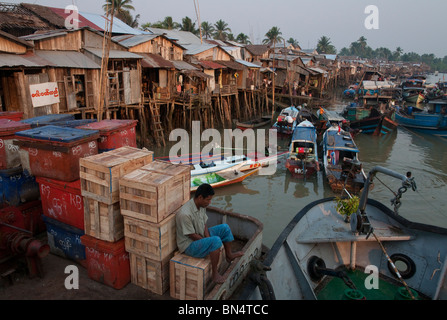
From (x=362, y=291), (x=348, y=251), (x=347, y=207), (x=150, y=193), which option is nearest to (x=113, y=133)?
(x=150, y=193)

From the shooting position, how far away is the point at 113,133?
5.59 m

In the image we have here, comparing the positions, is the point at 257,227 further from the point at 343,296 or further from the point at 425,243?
the point at 425,243

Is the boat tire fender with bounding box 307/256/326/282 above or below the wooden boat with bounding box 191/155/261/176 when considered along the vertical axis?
below

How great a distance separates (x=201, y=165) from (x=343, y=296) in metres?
9.07

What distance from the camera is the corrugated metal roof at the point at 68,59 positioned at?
13961 mm

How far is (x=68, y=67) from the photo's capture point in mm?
14234

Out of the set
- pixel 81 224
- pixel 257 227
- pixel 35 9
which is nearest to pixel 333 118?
pixel 257 227

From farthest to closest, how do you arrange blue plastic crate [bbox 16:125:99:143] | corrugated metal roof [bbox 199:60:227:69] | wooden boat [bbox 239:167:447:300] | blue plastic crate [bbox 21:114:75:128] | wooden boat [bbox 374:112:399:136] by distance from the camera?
wooden boat [bbox 374:112:399:136] → corrugated metal roof [bbox 199:60:227:69] → blue plastic crate [bbox 21:114:75:128] → wooden boat [bbox 239:167:447:300] → blue plastic crate [bbox 16:125:99:143]

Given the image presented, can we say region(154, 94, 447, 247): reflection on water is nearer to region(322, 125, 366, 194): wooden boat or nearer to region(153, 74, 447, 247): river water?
region(153, 74, 447, 247): river water

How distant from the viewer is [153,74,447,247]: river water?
40.1ft

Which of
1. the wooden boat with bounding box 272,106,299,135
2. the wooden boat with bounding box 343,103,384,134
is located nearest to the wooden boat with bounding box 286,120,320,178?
the wooden boat with bounding box 272,106,299,135

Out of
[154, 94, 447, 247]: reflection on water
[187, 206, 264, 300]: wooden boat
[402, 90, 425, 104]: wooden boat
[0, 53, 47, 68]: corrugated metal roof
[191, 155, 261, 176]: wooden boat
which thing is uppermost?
[0, 53, 47, 68]: corrugated metal roof

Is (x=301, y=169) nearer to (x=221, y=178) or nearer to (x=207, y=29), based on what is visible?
(x=221, y=178)
